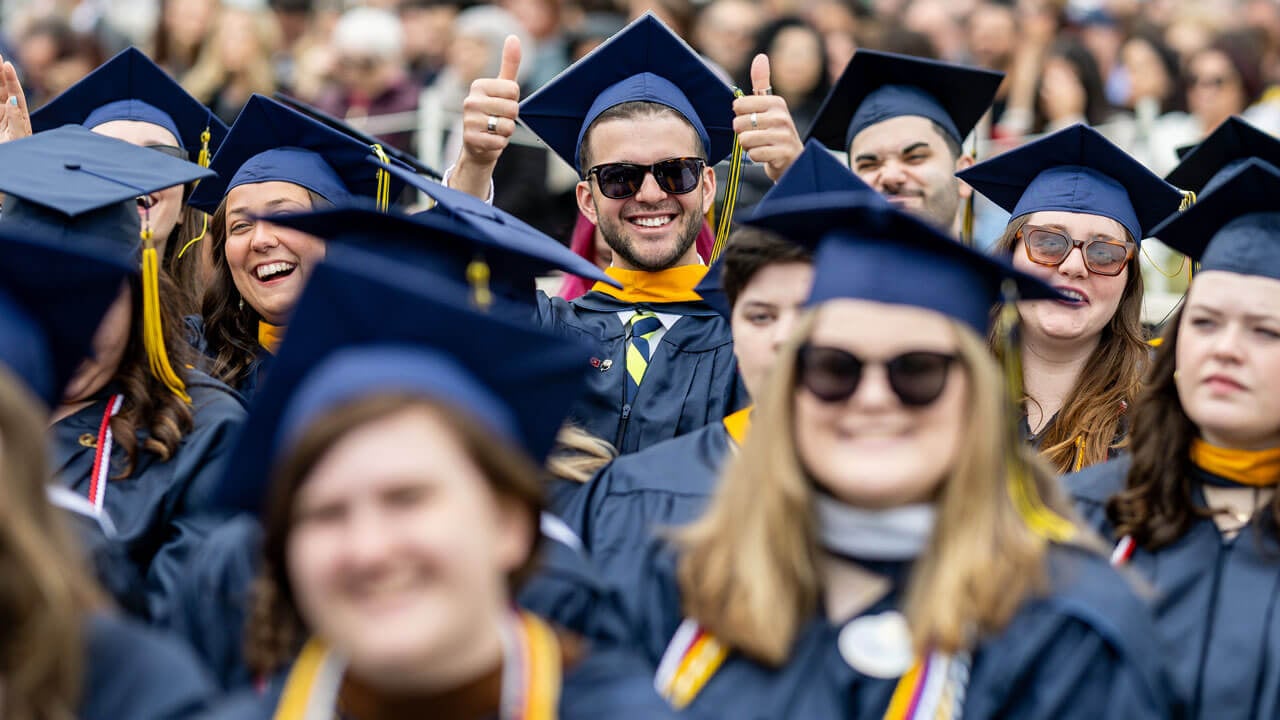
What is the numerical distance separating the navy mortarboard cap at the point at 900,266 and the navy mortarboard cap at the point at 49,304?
1385mm

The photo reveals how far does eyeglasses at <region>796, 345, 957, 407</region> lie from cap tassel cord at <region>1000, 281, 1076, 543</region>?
0.75ft

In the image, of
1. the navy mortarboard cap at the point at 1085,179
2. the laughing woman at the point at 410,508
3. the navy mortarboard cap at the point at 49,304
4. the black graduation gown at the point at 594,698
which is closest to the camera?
the laughing woman at the point at 410,508

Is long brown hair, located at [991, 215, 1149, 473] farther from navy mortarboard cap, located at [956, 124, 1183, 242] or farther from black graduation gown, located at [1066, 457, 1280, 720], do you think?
black graduation gown, located at [1066, 457, 1280, 720]

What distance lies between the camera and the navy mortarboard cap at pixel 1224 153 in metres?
4.24

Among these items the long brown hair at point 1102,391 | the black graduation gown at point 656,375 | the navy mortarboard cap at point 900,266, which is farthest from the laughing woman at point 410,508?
the long brown hair at point 1102,391

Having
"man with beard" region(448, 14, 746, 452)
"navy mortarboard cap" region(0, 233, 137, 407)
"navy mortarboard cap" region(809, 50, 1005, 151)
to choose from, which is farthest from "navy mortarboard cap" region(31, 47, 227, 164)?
"navy mortarboard cap" region(0, 233, 137, 407)

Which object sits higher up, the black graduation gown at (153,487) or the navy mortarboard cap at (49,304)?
the navy mortarboard cap at (49,304)

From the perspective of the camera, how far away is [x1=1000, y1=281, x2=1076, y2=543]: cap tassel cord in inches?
122

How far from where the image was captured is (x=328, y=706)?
2639 mm

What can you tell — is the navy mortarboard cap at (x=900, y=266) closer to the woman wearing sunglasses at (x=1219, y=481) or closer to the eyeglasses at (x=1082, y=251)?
the woman wearing sunglasses at (x=1219, y=481)

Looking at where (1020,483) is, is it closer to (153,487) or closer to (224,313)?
(153,487)

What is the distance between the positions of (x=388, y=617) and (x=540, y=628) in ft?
1.32

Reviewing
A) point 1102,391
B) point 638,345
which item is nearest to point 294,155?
point 638,345

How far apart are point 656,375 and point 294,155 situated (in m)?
1.44
